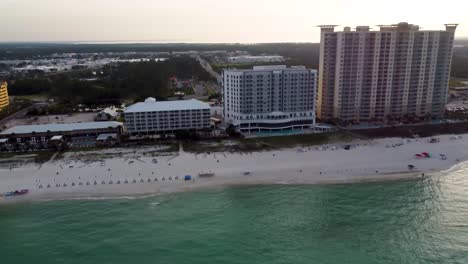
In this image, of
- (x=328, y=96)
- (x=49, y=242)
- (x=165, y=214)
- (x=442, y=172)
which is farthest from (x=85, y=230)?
(x=328, y=96)

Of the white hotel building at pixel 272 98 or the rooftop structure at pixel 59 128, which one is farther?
the white hotel building at pixel 272 98

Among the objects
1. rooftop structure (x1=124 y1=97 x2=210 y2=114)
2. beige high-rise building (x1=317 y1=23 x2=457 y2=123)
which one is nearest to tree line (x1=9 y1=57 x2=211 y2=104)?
rooftop structure (x1=124 y1=97 x2=210 y2=114)

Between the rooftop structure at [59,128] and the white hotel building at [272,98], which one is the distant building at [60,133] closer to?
the rooftop structure at [59,128]

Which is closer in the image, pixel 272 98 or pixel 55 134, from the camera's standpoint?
pixel 55 134

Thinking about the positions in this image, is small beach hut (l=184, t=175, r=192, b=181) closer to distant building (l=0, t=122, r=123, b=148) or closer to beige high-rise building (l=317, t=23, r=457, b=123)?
distant building (l=0, t=122, r=123, b=148)

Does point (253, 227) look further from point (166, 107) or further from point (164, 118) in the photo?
point (166, 107)

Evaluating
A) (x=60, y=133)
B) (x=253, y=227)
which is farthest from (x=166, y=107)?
(x=253, y=227)

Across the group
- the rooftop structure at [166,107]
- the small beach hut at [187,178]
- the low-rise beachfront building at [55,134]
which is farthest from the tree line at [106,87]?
the small beach hut at [187,178]
